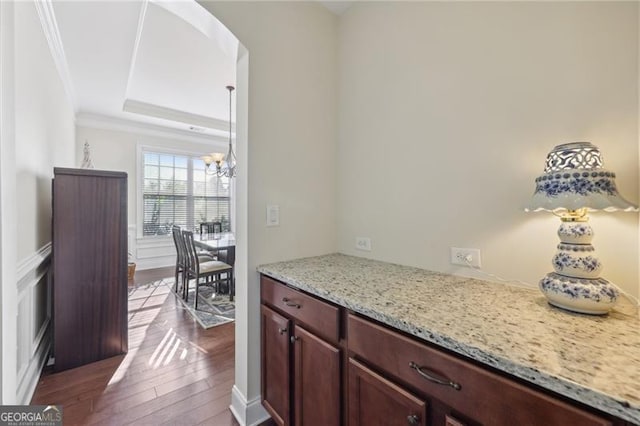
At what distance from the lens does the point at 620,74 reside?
39.8 inches

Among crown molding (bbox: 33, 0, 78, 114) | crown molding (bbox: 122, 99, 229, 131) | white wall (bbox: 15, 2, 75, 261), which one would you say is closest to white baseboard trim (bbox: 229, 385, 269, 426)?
white wall (bbox: 15, 2, 75, 261)

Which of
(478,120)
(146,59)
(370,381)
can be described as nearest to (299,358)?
(370,381)

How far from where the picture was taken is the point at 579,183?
3.03ft

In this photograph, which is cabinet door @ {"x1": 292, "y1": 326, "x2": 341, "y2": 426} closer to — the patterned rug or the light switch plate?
the light switch plate

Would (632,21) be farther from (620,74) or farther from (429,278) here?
(429,278)

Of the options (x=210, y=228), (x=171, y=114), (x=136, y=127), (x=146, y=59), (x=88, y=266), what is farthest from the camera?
(x=136, y=127)

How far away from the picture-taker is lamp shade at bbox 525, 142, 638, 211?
0.90 metres

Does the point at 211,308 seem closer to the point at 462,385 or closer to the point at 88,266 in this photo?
the point at 88,266

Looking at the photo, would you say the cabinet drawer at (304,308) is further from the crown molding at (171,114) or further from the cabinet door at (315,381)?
the crown molding at (171,114)

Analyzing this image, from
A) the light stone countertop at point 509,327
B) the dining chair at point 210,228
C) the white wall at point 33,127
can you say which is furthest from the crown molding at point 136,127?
the light stone countertop at point 509,327

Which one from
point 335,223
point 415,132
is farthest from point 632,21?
point 335,223

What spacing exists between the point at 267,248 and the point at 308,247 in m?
0.34

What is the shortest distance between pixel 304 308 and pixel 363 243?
78cm

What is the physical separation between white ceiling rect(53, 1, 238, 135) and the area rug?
260cm
